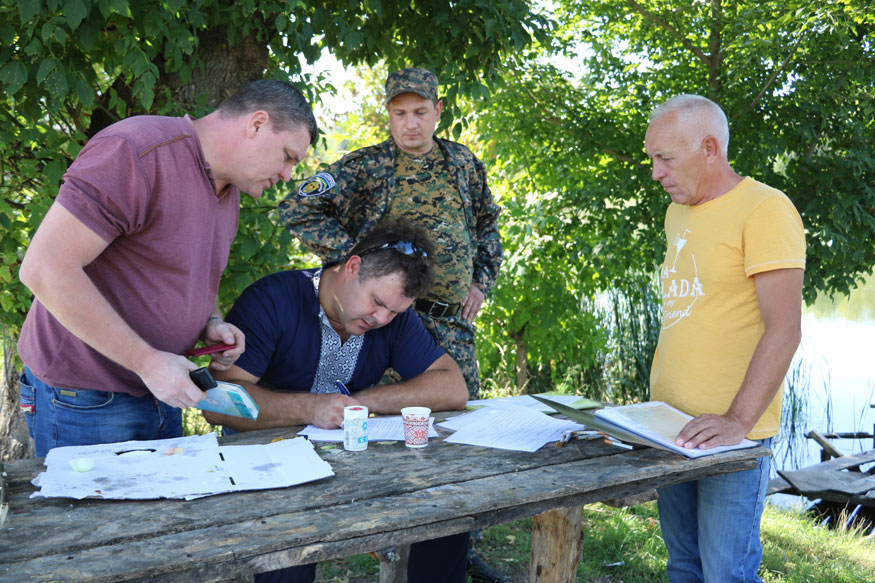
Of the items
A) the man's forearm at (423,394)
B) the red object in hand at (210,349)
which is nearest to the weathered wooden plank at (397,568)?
the man's forearm at (423,394)

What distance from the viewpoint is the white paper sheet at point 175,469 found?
5.03ft

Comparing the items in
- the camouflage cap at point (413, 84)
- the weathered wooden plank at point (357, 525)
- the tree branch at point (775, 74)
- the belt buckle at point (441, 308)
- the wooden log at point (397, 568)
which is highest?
the tree branch at point (775, 74)

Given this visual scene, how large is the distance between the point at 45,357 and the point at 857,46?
597 cm

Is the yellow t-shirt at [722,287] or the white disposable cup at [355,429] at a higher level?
the yellow t-shirt at [722,287]

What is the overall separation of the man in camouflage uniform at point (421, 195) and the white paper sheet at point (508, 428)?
66 centimetres

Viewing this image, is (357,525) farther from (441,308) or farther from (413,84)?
(413,84)

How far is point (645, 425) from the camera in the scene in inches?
76.7

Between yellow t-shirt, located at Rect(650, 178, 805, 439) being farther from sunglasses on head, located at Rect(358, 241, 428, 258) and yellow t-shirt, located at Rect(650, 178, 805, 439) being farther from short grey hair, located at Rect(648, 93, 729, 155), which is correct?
sunglasses on head, located at Rect(358, 241, 428, 258)

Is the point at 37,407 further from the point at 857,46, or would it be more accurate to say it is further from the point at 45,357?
the point at 857,46

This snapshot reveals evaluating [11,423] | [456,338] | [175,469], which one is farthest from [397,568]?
[11,423]

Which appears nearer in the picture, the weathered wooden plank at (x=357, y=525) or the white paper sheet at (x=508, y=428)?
the weathered wooden plank at (x=357, y=525)

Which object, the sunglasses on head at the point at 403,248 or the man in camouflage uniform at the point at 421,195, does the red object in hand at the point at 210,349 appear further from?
the man in camouflage uniform at the point at 421,195

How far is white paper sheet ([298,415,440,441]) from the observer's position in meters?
2.05

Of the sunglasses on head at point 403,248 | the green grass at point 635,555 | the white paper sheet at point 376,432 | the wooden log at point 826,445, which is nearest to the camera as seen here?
the white paper sheet at point 376,432
